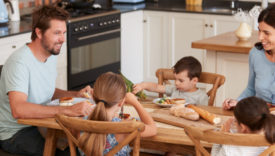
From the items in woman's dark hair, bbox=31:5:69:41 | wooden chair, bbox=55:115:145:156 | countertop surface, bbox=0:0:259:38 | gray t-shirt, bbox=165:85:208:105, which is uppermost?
woman's dark hair, bbox=31:5:69:41

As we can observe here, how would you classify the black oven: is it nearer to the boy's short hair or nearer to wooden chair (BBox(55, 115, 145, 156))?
the boy's short hair

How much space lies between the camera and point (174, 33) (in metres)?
5.97

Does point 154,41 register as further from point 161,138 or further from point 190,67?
point 161,138

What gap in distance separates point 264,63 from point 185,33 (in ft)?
9.32

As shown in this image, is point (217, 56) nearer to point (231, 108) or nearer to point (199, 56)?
point (231, 108)

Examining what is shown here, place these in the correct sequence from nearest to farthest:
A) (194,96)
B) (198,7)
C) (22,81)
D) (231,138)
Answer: (231,138) → (22,81) → (194,96) → (198,7)

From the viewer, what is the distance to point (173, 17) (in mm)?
5910

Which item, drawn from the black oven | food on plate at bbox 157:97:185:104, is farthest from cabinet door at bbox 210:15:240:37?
food on plate at bbox 157:97:185:104

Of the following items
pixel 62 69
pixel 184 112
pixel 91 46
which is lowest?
pixel 62 69

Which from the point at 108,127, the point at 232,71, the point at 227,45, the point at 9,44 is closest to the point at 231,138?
the point at 108,127

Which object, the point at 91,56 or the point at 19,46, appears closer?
the point at 19,46

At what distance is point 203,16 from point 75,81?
159 cm

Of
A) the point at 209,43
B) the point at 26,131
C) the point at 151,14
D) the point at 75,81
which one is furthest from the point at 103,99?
the point at 151,14

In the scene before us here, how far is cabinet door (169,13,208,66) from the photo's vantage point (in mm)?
5797
